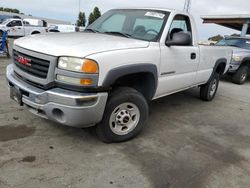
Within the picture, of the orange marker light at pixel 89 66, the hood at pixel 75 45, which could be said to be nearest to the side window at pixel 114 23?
the hood at pixel 75 45

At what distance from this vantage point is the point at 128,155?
3.18 meters

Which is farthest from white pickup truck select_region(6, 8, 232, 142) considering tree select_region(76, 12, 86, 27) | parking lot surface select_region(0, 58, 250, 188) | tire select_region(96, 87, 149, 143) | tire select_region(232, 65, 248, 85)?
tree select_region(76, 12, 86, 27)

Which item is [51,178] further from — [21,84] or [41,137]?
[21,84]

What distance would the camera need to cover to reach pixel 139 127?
11.8 feet

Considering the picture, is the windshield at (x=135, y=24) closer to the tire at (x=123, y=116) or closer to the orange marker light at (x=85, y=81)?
the tire at (x=123, y=116)

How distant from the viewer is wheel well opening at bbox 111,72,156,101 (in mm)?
3540

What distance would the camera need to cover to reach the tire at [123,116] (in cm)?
317

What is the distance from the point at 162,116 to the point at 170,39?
152 centimetres

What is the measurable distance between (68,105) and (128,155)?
3.39 feet

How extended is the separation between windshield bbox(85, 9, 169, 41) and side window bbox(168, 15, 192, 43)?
23cm

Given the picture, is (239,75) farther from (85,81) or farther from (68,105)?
(68,105)

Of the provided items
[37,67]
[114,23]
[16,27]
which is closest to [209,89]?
[114,23]

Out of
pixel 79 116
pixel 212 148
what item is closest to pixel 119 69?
pixel 79 116

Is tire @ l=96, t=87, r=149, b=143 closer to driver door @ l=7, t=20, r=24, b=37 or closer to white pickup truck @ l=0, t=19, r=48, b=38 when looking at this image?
white pickup truck @ l=0, t=19, r=48, b=38
